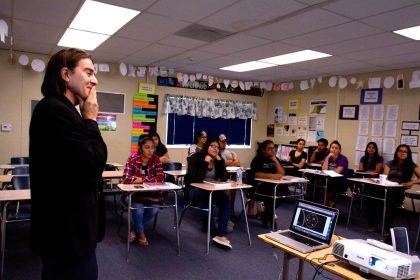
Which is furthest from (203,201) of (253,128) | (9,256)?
(253,128)

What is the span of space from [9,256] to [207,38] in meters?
3.37

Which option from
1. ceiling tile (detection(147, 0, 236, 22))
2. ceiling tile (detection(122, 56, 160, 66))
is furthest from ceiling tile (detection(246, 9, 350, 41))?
ceiling tile (detection(122, 56, 160, 66))

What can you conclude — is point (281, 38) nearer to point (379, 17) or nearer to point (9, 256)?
point (379, 17)

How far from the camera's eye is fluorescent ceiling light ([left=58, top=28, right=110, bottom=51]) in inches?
177

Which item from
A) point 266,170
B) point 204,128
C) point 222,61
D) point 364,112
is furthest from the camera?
point 204,128

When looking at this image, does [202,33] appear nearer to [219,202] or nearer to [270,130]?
[219,202]

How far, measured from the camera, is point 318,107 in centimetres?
749

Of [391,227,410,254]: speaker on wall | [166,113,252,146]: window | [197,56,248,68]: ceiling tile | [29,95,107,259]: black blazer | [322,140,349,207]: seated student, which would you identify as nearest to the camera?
[29,95,107,259]: black blazer

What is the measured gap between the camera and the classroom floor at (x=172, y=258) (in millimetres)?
2990

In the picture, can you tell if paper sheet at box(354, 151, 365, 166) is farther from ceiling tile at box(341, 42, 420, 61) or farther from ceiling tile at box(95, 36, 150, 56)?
ceiling tile at box(95, 36, 150, 56)

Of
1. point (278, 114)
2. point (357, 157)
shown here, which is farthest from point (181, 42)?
point (278, 114)

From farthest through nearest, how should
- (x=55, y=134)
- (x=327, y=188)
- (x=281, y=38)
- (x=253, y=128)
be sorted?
(x=253, y=128) < (x=327, y=188) < (x=281, y=38) < (x=55, y=134)

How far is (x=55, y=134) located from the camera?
1.08 metres

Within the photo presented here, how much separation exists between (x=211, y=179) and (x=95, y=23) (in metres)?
2.37
